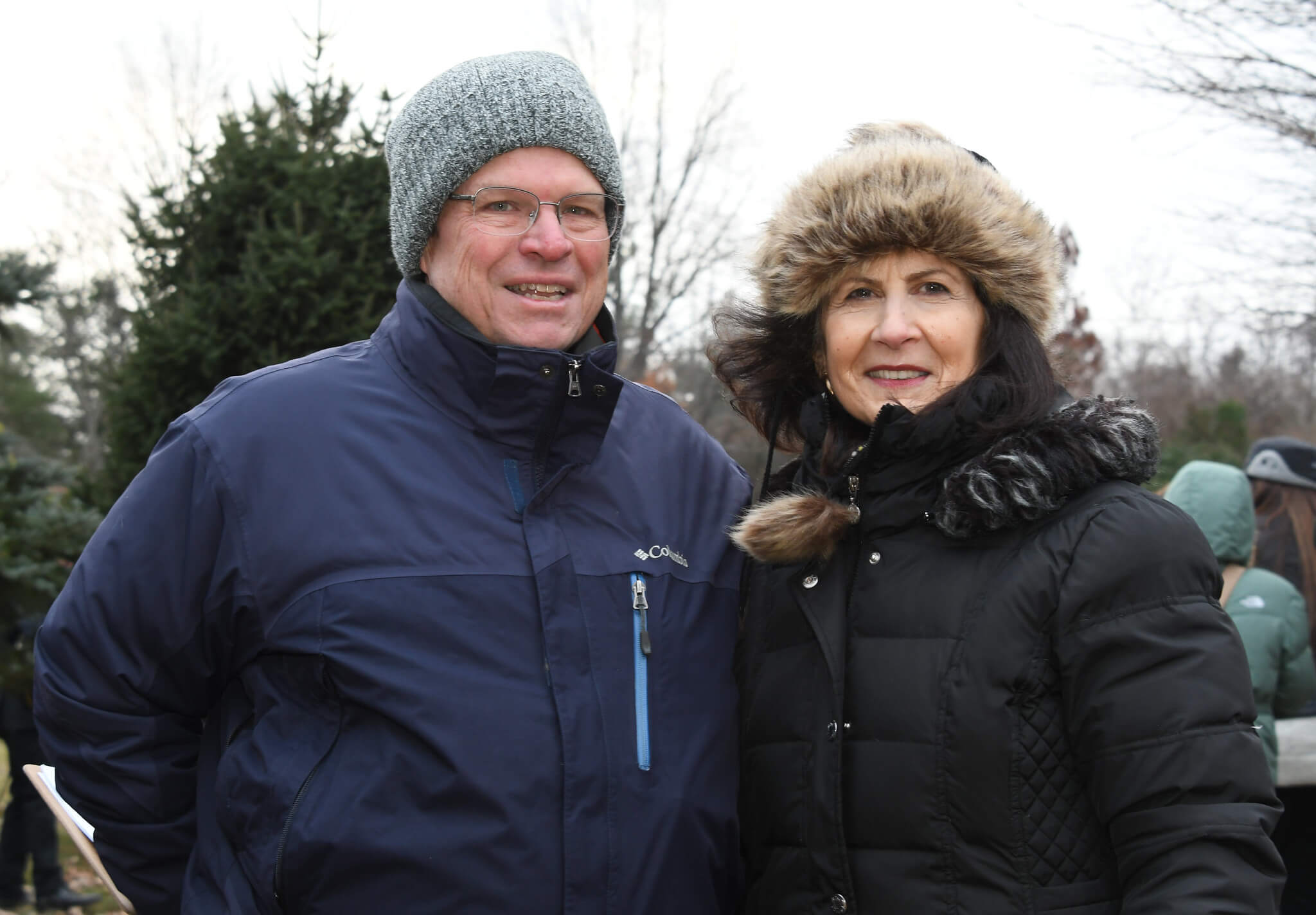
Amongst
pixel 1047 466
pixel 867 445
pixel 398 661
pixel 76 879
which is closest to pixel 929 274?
pixel 867 445

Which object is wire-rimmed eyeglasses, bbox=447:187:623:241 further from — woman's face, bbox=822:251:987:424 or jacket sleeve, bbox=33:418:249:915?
jacket sleeve, bbox=33:418:249:915

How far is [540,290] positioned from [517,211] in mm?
190

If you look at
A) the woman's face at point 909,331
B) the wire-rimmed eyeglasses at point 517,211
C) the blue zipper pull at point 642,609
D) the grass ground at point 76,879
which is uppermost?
the wire-rimmed eyeglasses at point 517,211

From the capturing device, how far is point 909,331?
224 cm

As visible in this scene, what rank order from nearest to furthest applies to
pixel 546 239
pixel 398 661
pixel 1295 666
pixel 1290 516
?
1. pixel 398 661
2. pixel 546 239
3. pixel 1295 666
4. pixel 1290 516

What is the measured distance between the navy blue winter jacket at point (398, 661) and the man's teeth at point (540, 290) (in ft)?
0.67

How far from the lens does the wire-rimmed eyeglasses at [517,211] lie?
2.47m

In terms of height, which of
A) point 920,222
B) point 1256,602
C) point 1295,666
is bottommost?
point 1295,666

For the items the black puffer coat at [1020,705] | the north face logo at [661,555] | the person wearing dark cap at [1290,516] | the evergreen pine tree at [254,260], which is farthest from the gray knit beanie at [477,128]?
the person wearing dark cap at [1290,516]

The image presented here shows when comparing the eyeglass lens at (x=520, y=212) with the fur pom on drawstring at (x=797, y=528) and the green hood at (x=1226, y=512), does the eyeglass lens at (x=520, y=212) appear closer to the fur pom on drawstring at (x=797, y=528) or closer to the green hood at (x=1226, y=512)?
the fur pom on drawstring at (x=797, y=528)

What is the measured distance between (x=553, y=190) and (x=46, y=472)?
222 inches

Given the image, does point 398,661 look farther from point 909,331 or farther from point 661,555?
point 909,331

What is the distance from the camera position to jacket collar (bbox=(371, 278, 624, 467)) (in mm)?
2299

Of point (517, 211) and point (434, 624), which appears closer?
point (434, 624)
